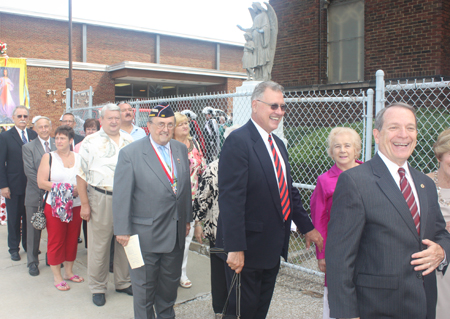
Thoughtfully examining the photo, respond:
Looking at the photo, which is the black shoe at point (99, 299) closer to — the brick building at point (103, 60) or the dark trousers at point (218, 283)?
the dark trousers at point (218, 283)

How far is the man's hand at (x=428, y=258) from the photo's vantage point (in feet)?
6.40

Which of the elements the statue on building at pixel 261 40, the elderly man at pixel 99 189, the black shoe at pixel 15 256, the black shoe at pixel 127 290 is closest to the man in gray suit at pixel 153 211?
the elderly man at pixel 99 189

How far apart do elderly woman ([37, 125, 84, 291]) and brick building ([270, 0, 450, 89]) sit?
7.71m

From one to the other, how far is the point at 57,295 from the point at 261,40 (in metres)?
5.82

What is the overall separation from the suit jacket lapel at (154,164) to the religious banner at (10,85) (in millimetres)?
10833

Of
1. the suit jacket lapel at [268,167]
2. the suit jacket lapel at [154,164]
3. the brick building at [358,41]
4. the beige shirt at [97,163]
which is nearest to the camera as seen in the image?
the suit jacket lapel at [268,167]

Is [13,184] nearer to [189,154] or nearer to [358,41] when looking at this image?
[189,154]

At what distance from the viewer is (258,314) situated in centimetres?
305

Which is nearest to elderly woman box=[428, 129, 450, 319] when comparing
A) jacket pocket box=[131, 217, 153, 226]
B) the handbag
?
jacket pocket box=[131, 217, 153, 226]

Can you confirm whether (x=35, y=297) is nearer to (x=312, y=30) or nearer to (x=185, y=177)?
(x=185, y=177)

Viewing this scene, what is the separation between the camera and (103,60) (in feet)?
85.8

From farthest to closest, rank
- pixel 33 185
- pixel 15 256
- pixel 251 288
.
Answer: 1. pixel 15 256
2. pixel 33 185
3. pixel 251 288

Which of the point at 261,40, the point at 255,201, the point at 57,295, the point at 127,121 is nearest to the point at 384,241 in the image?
the point at 255,201

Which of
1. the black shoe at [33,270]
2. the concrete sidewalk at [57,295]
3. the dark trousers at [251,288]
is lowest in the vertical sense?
the concrete sidewalk at [57,295]
